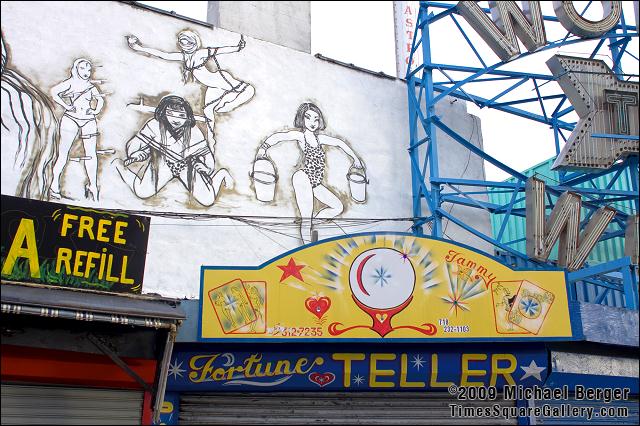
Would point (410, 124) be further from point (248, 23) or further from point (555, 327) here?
point (555, 327)

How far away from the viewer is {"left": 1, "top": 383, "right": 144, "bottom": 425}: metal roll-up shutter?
10656mm

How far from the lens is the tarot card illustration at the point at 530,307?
41.8 ft

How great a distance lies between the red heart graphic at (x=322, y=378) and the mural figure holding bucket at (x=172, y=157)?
4578mm

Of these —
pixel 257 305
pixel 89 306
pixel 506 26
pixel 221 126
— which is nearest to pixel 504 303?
pixel 257 305

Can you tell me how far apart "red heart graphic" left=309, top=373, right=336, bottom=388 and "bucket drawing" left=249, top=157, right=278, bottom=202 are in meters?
4.68

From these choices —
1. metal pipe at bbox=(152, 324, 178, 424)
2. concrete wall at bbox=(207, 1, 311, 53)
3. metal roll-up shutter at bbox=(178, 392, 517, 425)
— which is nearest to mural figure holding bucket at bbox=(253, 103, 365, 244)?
concrete wall at bbox=(207, 1, 311, 53)

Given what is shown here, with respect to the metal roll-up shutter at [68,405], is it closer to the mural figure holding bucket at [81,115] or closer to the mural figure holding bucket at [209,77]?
the mural figure holding bucket at [81,115]

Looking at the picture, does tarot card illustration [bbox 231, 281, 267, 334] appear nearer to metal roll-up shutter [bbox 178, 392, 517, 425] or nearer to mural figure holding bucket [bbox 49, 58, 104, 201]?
metal roll-up shutter [bbox 178, 392, 517, 425]

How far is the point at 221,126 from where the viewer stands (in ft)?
53.2

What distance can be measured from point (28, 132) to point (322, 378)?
705 cm

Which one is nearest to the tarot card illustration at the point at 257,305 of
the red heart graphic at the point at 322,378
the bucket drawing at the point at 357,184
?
the red heart graphic at the point at 322,378

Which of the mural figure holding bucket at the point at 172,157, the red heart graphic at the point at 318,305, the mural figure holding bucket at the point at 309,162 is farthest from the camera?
the mural figure holding bucket at the point at 309,162

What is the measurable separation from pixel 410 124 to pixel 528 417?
762cm

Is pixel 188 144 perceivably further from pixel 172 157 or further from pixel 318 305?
pixel 318 305
